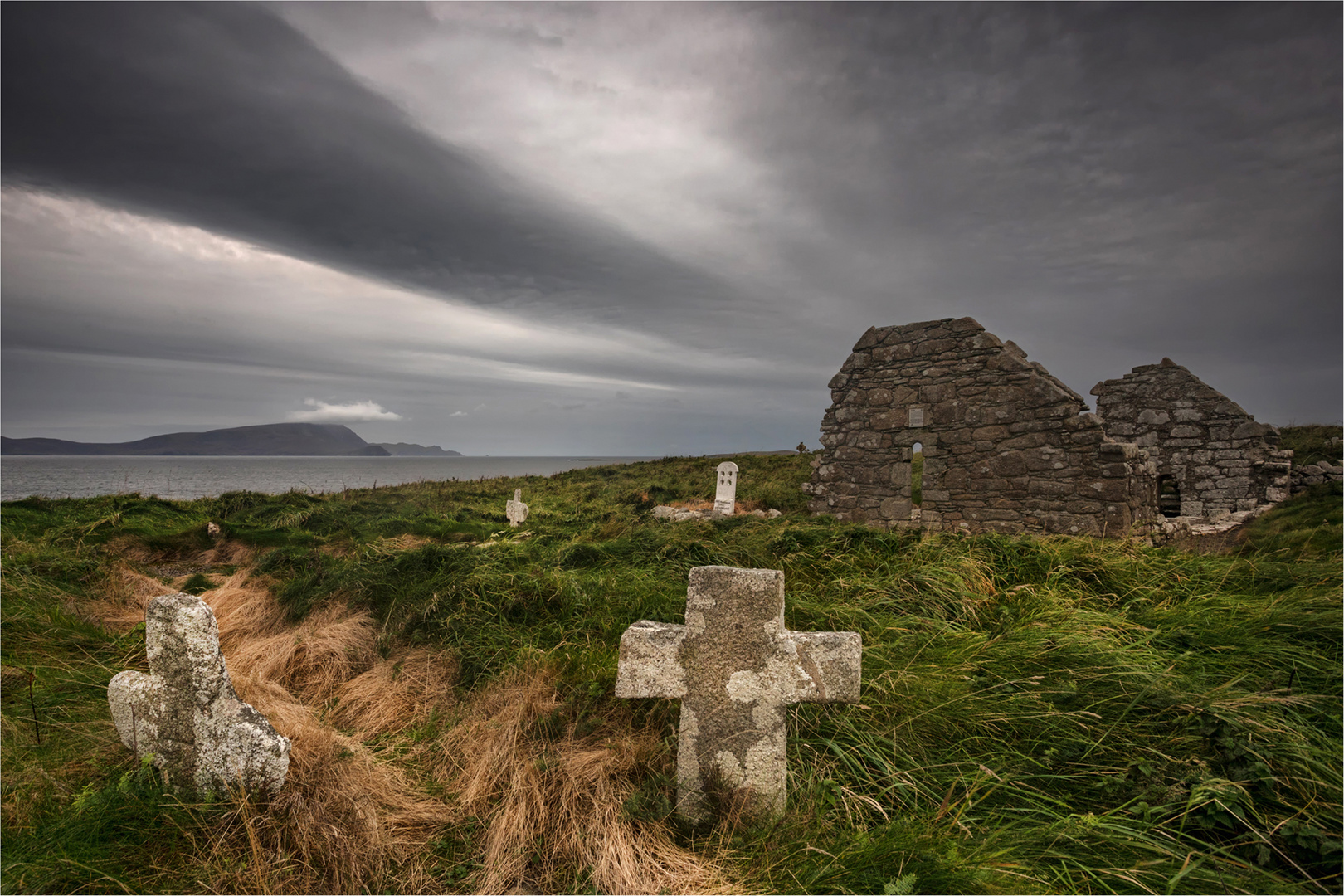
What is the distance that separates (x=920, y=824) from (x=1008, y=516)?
891cm

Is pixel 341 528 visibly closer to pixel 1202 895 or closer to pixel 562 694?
pixel 562 694

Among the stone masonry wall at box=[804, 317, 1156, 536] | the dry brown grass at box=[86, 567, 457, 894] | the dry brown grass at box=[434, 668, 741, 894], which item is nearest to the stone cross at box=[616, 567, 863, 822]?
the dry brown grass at box=[434, 668, 741, 894]

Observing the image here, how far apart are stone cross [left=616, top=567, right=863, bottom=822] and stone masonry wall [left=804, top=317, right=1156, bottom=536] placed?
8.49 meters

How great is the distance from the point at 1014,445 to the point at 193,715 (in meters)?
10.7

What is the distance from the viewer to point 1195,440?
12.3 meters

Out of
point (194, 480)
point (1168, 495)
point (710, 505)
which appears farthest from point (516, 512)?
point (194, 480)

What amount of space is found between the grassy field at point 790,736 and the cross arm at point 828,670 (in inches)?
13.9

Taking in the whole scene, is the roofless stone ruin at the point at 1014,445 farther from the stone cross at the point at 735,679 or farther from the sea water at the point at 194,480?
the sea water at the point at 194,480

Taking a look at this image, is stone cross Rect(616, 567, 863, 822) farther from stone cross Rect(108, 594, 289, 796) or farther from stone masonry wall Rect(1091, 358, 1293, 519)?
stone masonry wall Rect(1091, 358, 1293, 519)

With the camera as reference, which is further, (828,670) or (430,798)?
(430,798)

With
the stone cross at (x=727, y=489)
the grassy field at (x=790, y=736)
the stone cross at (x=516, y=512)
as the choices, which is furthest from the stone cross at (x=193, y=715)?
the stone cross at (x=727, y=489)

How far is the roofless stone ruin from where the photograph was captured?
351 inches

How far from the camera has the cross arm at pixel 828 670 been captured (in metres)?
2.52

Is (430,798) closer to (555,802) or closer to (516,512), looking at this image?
(555,802)
